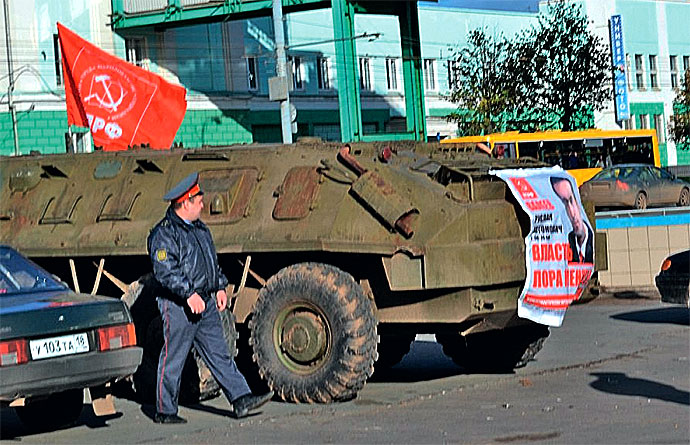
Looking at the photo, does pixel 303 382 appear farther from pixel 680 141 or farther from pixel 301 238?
pixel 680 141

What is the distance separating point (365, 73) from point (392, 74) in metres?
2.10

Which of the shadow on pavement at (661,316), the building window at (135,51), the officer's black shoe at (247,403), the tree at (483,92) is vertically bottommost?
the shadow on pavement at (661,316)

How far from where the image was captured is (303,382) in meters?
11.5

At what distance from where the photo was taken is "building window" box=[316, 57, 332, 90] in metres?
53.5

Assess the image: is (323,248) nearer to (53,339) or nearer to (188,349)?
(188,349)

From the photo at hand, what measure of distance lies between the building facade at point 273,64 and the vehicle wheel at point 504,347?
25404mm

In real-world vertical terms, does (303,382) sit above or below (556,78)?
below

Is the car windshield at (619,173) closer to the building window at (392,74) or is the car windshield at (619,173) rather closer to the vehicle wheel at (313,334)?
the building window at (392,74)

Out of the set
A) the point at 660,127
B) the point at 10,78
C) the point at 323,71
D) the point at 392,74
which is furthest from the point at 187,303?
the point at 660,127

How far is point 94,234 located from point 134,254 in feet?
2.11

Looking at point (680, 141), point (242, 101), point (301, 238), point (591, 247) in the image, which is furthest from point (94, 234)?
point (680, 141)

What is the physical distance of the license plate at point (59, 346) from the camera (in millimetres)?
9555

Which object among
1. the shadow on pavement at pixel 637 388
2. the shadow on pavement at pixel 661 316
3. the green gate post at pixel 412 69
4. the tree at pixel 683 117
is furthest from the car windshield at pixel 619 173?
the shadow on pavement at pixel 637 388

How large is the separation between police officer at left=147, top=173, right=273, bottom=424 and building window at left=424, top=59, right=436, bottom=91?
47.2 m
